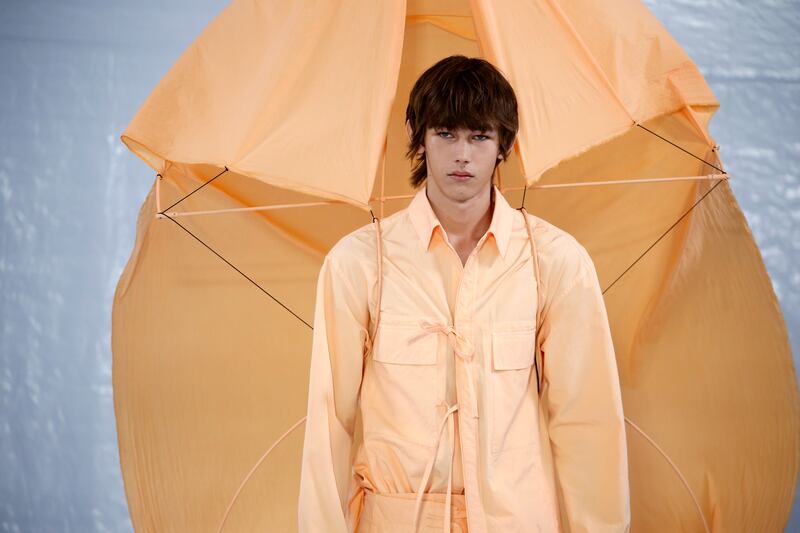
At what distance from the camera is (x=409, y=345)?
4.62 ft

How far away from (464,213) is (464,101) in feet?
0.52

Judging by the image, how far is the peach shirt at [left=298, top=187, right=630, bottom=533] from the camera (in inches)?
54.6

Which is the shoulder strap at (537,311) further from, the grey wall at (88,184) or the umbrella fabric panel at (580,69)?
the grey wall at (88,184)

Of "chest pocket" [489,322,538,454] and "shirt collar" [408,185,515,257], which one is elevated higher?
"shirt collar" [408,185,515,257]

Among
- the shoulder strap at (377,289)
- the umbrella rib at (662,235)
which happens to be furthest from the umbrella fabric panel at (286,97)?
the umbrella rib at (662,235)

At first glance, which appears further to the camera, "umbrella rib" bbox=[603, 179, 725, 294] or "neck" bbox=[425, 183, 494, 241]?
"umbrella rib" bbox=[603, 179, 725, 294]

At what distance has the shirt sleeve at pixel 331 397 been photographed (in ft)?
4.58

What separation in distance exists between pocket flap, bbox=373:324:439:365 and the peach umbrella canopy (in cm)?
28

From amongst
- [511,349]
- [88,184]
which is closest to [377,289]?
[511,349]

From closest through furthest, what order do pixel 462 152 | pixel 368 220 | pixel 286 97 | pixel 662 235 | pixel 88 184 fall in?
pixel 462 152, pixel 286 97, pixel 662 235, pixel 368 220, pixel 88 184

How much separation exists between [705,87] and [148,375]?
121cm

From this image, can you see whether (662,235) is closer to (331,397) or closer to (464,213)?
(464,213)

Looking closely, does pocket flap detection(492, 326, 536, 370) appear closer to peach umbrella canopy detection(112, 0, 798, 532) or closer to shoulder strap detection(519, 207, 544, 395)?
shoulder strap detection(519, 207, 544, 395)

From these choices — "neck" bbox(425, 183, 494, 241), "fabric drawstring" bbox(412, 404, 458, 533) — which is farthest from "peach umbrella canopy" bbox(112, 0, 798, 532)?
"fabric drawstring" bbox(412, 404, 458, 533)
